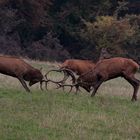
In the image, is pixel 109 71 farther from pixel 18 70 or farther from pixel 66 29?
pixel 66 29

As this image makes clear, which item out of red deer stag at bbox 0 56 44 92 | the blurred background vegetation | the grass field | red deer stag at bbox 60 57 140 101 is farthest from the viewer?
the blurred background vegetation

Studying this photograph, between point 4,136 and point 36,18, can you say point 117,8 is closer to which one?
point 36,18

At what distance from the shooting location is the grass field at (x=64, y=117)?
1165 cm

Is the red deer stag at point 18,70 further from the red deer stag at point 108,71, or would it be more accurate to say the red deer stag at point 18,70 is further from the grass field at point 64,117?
the red deer stag at point 108,71

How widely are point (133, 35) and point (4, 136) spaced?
4820 cm

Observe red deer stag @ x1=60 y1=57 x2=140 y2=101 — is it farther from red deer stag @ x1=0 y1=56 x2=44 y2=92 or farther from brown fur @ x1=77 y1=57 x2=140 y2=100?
red deer stag @ x1=0 y1=56 x2=44 y2=92

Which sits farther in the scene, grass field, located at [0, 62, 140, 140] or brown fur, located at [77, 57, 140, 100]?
brown fur, located at [77, 57, 140, 100]

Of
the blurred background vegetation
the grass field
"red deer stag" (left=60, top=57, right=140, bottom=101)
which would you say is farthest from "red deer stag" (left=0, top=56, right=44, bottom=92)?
the blurred background vegetation

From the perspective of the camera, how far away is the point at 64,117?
43.3 feet

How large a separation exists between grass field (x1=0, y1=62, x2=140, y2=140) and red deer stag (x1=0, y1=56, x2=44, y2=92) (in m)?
0.68

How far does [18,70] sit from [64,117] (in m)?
4.81

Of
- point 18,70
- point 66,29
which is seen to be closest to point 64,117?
point 18,70

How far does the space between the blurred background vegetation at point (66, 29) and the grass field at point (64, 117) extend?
1461 inches

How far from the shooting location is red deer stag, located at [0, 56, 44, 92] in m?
17.5
